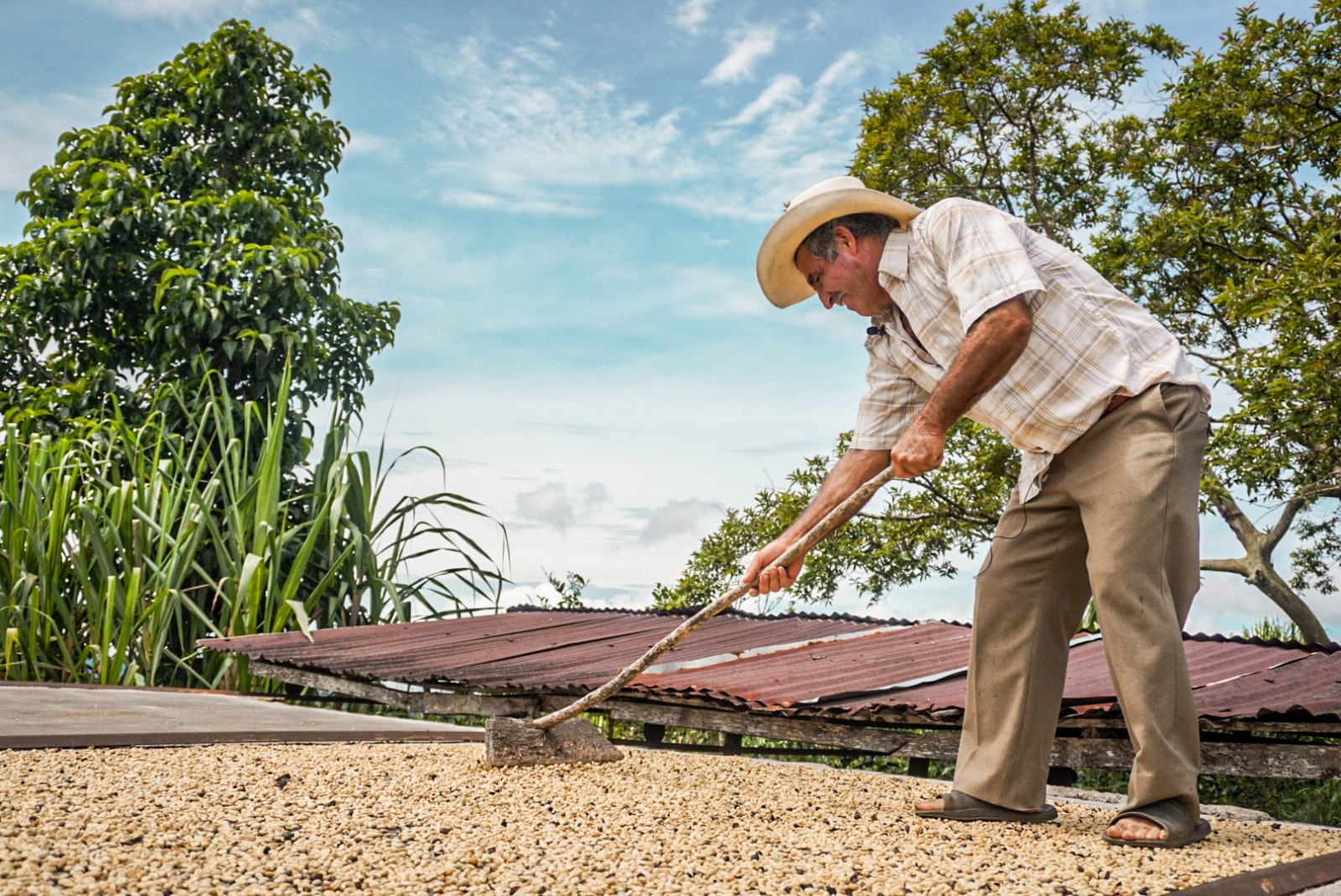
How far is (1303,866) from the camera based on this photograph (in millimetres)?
1799

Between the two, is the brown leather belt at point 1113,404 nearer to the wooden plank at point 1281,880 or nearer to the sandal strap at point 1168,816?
the sandal strap at point 1168,816

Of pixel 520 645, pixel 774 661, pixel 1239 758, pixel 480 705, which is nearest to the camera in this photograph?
pixel 1239 758

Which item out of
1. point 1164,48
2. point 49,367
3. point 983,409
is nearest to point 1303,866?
point 983,409

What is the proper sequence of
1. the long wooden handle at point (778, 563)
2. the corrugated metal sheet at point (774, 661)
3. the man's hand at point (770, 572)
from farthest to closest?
the corrugated metal sheet at point (774, 661)
the man's hand at point (770, 572)
the long wooden handle at point (778, 563)

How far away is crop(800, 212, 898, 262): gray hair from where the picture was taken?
7.71ft

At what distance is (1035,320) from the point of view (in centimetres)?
222

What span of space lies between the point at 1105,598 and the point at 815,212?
1017 millimetres

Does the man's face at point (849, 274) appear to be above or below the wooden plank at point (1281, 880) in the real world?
above

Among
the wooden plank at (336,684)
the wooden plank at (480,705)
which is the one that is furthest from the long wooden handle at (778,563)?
the wooden plank at (336,684)

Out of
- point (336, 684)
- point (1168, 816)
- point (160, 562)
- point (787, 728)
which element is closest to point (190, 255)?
point (160, 562)

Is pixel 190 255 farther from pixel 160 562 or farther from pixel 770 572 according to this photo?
pixel 770 572

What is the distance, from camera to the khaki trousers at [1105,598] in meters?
2.05

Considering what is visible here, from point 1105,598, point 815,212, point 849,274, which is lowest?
point 1105,598

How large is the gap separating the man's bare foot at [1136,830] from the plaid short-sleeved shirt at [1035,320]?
688 millimetres
